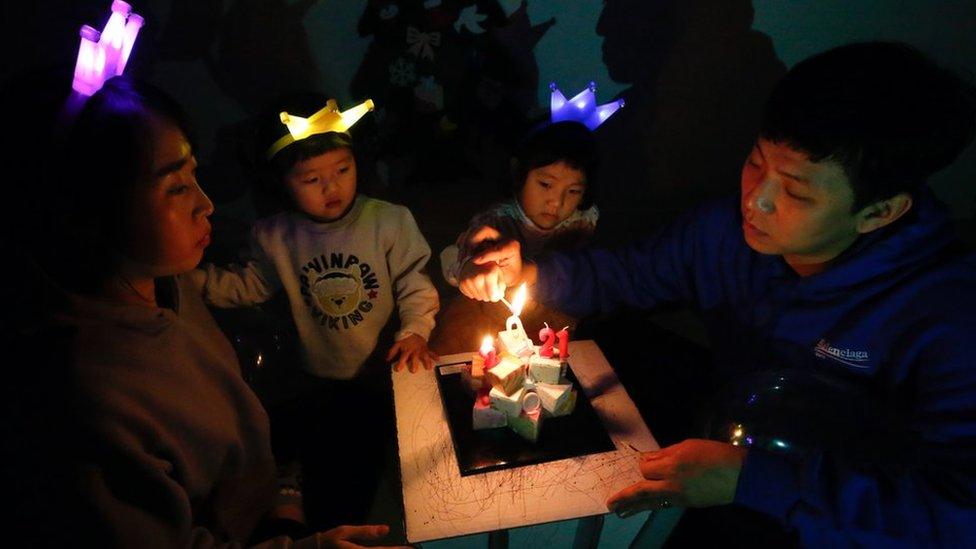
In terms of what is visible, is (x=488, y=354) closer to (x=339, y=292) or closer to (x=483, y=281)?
(x=483, y=281)

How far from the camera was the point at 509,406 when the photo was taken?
5.13ft

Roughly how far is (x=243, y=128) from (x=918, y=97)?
2.48 meters

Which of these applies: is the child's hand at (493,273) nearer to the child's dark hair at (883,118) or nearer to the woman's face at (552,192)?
the woman's face at (552,192)

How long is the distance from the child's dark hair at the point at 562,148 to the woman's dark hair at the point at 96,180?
4.30ft

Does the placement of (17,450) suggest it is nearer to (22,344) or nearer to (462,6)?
(22,344)

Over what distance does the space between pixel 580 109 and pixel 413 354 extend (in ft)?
3.88

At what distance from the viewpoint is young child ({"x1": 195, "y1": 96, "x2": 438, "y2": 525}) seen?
2.00m

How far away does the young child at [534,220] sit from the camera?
6.95 feet

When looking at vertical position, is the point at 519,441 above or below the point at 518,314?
below

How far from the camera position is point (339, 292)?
2225 mm

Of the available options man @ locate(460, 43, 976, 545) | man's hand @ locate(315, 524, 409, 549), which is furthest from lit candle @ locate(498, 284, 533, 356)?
man's hand @ locate(315, 524, 409, 549)

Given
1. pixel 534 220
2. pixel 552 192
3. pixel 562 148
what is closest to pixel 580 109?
pixel 562 148

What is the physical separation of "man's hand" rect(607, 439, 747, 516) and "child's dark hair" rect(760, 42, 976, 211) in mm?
746

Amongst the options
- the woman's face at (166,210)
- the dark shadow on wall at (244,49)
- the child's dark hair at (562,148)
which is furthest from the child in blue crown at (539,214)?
the dark shadow on wall at (244,49)
